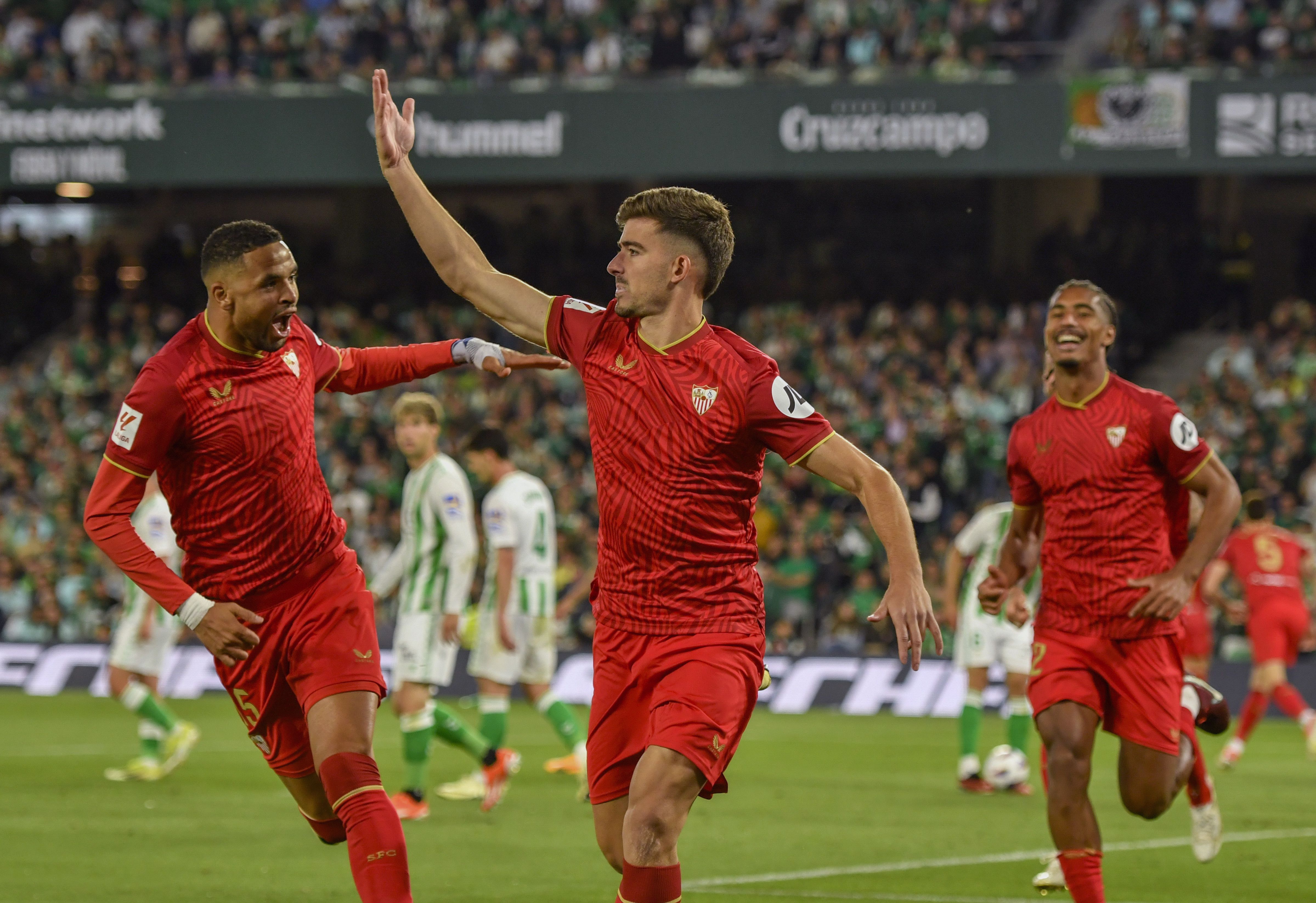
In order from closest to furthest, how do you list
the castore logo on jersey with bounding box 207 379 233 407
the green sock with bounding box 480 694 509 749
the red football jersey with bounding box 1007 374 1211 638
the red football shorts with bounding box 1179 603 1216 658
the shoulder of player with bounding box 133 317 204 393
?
1. the shoulder of player with bounding box 133 317 204 393
2. the castore logo on jersey with bounding box 207 379 233 407
3. the red football jersey with bounding box 1007 374 1211 638
4. the green sock with bounding box 480 694 509 749
5. the red football shorts with bounding box 1179 603 1216 658

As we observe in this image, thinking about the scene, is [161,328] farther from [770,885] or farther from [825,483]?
[770,885]

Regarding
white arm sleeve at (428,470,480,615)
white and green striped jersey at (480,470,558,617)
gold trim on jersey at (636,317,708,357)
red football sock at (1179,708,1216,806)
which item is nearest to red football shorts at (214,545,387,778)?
gold trim on jersey at (636,317,708,357)

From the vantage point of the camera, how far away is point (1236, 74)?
962 inches

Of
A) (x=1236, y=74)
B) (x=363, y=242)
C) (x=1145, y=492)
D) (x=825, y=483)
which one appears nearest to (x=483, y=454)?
(x=1145, y=492)

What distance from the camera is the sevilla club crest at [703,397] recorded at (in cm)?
576

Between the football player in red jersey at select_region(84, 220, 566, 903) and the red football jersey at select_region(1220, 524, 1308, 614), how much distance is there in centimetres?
1075

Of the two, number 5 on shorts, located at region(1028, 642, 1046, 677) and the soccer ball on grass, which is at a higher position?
number 5 on shorts, located at region(1028, 642, 1046, 677)

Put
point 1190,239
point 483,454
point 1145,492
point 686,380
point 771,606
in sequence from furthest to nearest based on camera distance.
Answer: point 1190,239, point 771,606, point 483,454, point 1145,492, point 686,380

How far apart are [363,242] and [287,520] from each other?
2741 centimetres

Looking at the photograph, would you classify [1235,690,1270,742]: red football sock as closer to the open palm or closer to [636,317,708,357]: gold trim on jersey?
[636,317,708,357]: gold trim on jersey

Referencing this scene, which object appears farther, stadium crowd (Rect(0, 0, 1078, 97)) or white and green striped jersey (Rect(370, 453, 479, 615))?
stadium crowd (Rect(0, 0, 1078, 97))

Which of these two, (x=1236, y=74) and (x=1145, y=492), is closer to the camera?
(x=1145, y=492)

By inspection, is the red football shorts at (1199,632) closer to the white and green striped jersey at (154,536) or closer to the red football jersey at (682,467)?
the white and green striped jersey at (154,536)

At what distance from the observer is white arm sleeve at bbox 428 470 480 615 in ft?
38.3
